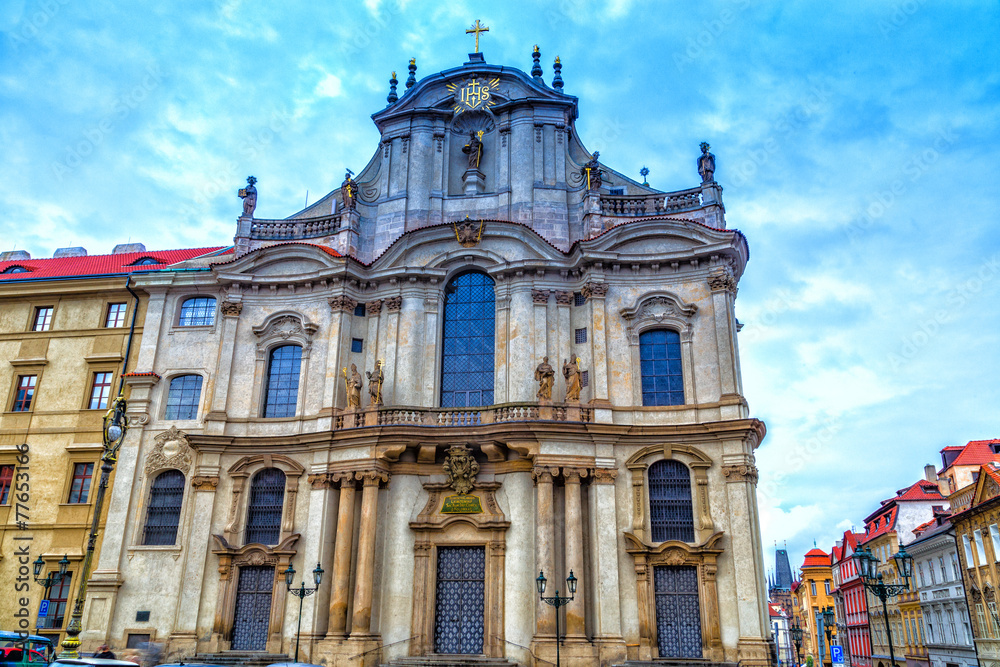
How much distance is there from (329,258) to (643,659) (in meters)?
16.7

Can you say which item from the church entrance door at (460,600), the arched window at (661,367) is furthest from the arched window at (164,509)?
the arched window at (661,367)

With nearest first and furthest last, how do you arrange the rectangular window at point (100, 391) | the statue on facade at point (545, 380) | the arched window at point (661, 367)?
the statue on facade at point (545, 380)
the arched window at point (661, 367)
the rectangular window at point (100, 391)

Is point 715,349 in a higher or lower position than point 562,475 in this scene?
higher

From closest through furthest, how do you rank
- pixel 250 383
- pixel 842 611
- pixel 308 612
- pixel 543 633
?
pixel 543 633 < pixel 308 612 < pixel 250 383 < pixel 842 611

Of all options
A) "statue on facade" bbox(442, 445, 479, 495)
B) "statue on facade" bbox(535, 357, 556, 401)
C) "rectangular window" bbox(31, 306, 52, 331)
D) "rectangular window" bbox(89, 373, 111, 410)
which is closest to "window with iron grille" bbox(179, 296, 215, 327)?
"rectangular window" bbox(89, 373, 111, 410)

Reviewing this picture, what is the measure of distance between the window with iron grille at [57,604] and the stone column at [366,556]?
9.87 metres

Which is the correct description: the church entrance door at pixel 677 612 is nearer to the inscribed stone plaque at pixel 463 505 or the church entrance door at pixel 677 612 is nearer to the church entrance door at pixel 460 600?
the church entrance door at pixel 460 600

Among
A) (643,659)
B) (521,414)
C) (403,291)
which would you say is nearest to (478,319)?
(403,291)

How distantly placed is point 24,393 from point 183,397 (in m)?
6.50

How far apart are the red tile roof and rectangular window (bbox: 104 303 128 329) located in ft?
4.10

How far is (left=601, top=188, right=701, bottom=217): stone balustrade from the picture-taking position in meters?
28.4

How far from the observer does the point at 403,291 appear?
93.8 ft

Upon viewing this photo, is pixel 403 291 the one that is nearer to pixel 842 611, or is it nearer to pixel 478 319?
pixel 478 319

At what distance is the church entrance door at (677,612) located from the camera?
75.9 ft
